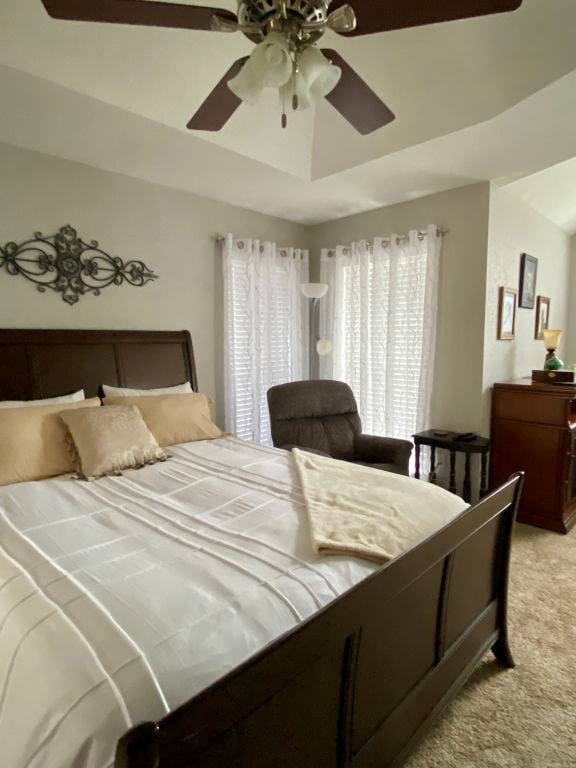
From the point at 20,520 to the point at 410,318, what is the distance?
2973 mm

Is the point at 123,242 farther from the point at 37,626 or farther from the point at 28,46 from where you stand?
the point at 37,626

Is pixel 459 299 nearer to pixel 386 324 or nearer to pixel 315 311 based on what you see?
pixel 386 324

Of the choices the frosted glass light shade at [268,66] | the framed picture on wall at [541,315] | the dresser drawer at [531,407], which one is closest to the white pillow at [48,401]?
the frosted glass light shade at [268,66]

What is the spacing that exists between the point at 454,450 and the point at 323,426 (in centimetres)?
97

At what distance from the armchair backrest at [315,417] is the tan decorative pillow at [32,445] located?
1.37 meters

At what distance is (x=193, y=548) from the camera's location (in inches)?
51.0

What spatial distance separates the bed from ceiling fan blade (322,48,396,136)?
60.3 inches

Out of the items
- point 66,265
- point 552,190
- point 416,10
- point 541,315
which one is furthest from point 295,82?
point 541,315

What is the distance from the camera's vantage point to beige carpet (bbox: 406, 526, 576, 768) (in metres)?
1.38

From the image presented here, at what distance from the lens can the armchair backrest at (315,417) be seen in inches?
120

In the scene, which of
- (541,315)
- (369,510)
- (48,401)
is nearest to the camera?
(369,510)

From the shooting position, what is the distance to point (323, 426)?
3188 millimetres

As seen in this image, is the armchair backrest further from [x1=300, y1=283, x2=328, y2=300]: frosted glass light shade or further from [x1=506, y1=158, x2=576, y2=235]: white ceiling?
[x1=506, y1=158, x2=576, y2=235]: white ceiling

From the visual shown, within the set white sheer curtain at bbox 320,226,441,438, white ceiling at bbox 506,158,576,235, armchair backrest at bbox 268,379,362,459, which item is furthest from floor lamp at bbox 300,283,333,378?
white ceiling at bbox 506,158,576,235
